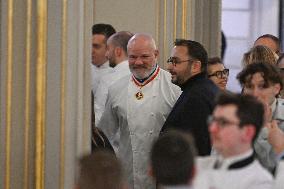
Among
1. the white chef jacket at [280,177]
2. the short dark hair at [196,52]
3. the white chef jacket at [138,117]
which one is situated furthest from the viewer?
the white chef jacket at [138,117]

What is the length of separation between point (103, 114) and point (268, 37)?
5.18 feet

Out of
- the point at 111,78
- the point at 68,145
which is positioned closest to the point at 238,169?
the point at 68,145

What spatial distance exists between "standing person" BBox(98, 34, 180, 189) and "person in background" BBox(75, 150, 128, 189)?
279 cm

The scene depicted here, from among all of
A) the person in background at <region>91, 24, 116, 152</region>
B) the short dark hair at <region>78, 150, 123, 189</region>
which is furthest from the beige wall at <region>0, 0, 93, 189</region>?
the person in background at <region>91, 24, 116, 152</region>

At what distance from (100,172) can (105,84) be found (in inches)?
149

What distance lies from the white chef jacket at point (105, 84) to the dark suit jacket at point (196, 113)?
45.8 inches

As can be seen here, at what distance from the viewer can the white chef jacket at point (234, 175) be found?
3.24 m

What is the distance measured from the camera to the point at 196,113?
531 centimetres

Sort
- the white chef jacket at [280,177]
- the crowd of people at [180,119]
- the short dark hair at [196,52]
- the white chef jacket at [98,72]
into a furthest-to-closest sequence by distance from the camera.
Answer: the white chef jacket at [98,72] < the short dark hair at [196,52] < the white chef jacket at [280,177] < the crowd of people at [180,119]

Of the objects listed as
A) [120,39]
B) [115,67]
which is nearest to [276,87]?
[120,39]

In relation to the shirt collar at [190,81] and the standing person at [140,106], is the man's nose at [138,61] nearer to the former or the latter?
the standing person at [140,106]

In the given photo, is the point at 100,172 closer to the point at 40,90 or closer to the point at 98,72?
the point at 40,90

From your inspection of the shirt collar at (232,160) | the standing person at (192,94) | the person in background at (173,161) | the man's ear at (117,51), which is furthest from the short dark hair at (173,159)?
the man's ear at (117,51)

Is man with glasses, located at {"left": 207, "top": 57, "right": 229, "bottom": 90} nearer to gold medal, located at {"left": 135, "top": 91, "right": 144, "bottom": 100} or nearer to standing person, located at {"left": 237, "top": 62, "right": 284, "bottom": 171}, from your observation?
gold medal, located at {"left": 135, "top": 91, "right": 144, "bottom": 100}
